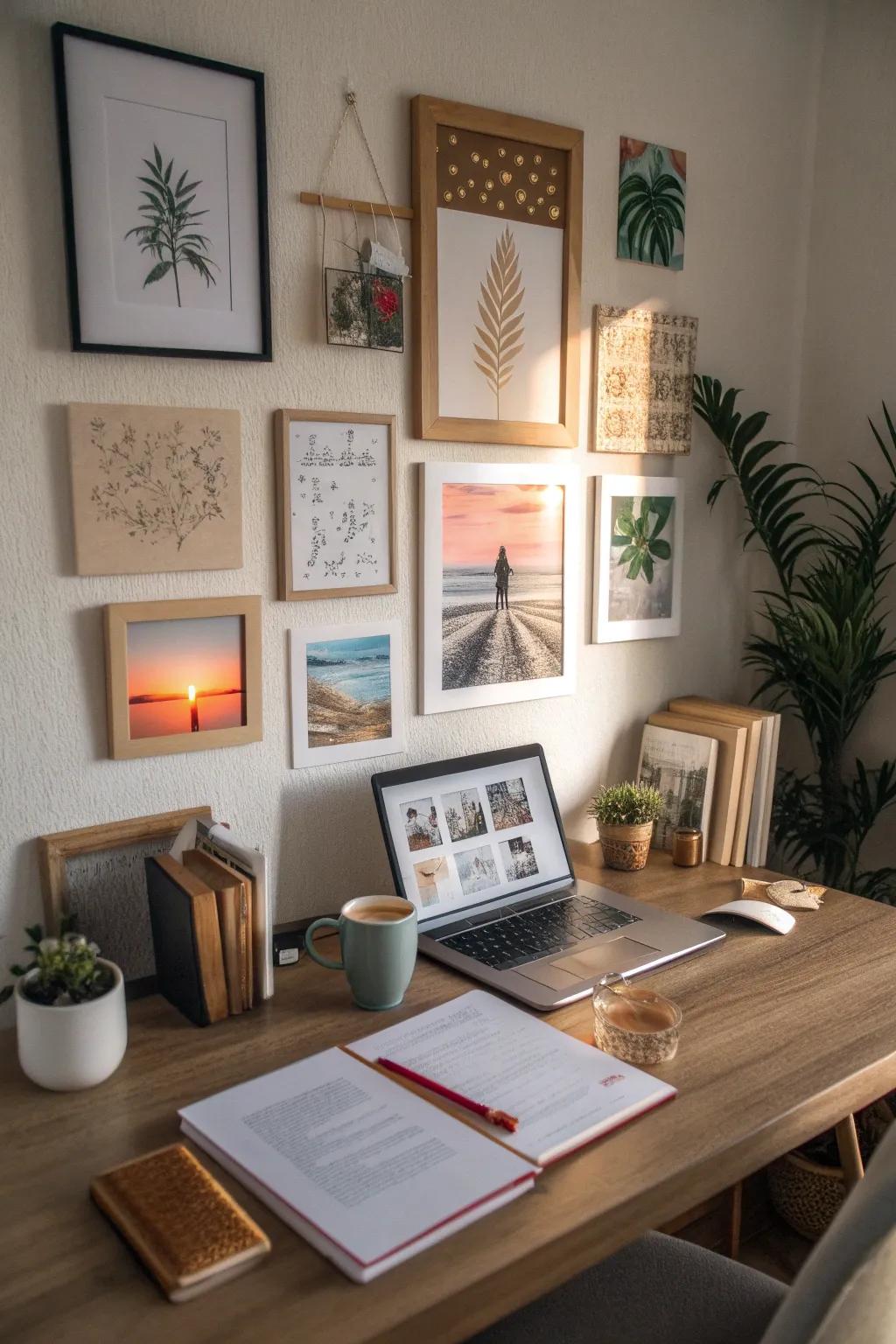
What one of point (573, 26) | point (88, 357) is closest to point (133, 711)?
point (88, 357)

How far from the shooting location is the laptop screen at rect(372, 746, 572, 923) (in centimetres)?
148

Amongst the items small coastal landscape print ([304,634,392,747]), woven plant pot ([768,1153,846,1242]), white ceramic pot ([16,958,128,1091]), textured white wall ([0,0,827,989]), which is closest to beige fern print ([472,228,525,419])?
A: textured white wall ([0,0,827,989])

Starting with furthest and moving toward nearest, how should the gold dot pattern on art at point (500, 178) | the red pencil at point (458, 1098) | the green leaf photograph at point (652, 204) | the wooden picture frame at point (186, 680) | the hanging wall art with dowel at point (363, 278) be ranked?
the green leaf photograph at point (652, 204), the gold dot pattern on art at point (500, 178), the hanging wall art with dowel at point (363, 278), the wooden picture frame at point (186, 680), the red pencil at point (458, 1098)

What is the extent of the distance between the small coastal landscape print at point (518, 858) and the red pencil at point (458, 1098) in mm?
510

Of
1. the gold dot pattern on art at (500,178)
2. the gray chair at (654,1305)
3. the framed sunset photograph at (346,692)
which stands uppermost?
the gold dot pattern on art at (500,178)

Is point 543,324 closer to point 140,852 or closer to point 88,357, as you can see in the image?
point 88,357

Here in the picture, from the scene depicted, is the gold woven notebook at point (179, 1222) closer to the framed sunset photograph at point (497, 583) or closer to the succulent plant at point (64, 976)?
the succulent plant at point (64, 976)

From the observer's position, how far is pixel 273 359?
1.39 meters

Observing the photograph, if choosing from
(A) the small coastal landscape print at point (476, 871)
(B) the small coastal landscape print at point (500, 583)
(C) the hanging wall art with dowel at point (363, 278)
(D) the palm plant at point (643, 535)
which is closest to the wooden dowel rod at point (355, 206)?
(C) the hanging wall art with dowel at point (363, 278)

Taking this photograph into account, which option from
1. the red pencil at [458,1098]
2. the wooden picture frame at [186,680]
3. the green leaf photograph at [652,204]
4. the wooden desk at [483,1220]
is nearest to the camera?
the wooden desk at [483,1220]

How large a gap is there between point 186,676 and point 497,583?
0.55 metres

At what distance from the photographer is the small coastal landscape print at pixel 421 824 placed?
149cm

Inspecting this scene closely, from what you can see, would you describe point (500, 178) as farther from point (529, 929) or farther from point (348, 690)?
point (529, 929)

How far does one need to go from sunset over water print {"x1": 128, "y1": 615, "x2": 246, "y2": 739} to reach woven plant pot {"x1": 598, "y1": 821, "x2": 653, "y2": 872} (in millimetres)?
663
